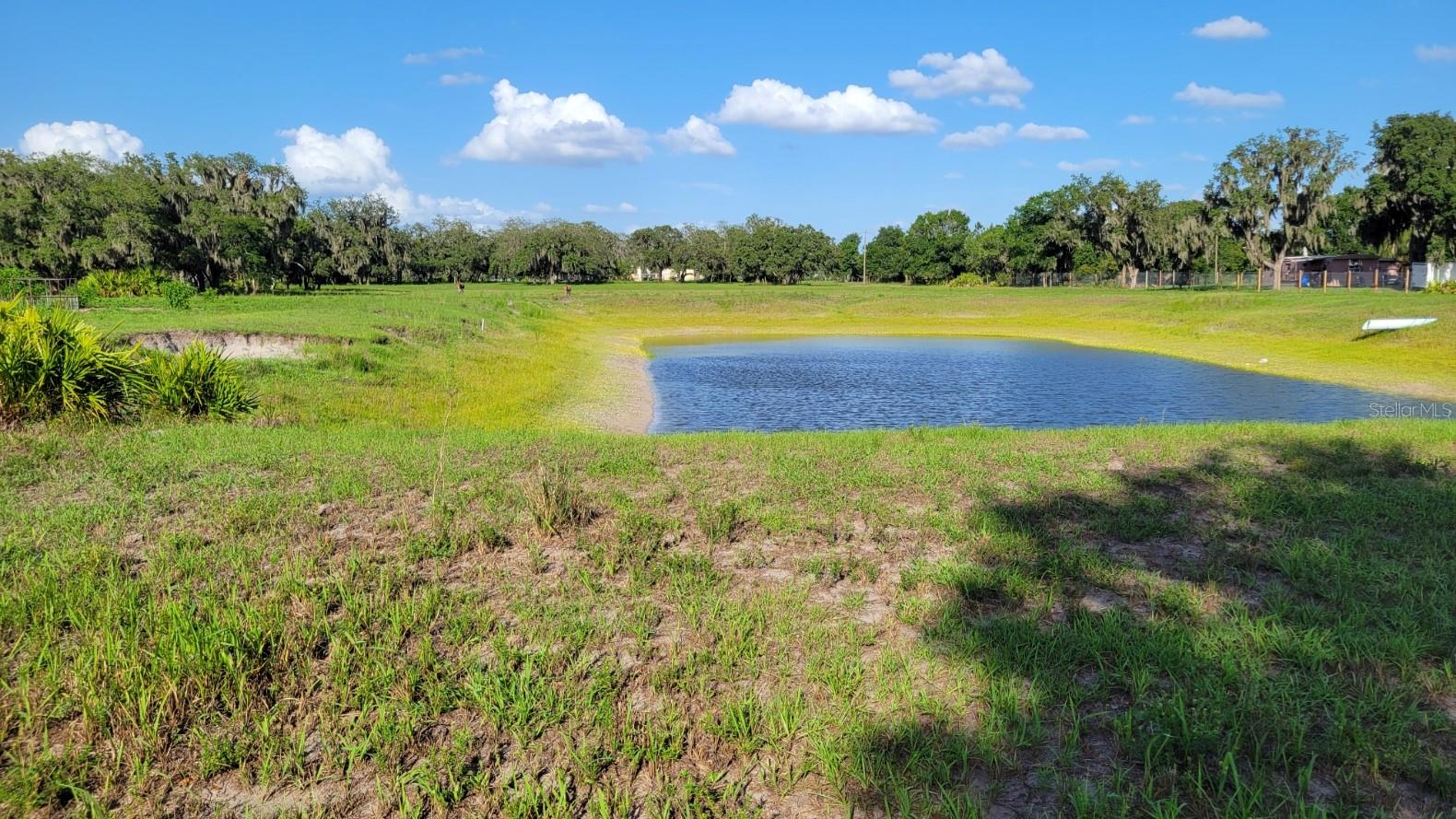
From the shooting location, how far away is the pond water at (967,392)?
21109 mm

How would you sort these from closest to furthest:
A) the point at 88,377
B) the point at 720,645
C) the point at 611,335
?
the point at 720,645, the point at 88,377, the point at 611,335

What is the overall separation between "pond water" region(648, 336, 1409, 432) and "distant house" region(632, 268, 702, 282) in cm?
9726

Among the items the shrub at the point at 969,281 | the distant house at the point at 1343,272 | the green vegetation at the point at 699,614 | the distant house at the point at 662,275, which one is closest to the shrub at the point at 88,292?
the green vegetation at the point at 699,614

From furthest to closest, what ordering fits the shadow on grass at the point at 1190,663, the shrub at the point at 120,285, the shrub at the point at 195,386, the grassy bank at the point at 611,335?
the shrub at the point at 120,285 → the grassy bank at the point at 611,335 → the shrub at the point at 195,386 → the shadow on grass at the point at 1190,663

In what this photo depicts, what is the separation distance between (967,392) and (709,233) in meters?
114

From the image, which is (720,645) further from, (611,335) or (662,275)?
(662,275)

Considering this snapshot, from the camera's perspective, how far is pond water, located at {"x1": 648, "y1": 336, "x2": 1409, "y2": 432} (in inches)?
831

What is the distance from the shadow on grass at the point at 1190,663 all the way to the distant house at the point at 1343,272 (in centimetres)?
8080

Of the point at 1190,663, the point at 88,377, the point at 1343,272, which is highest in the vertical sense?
the point at 1343,272

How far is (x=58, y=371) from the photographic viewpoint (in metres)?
11.2

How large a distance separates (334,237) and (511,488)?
293 feet

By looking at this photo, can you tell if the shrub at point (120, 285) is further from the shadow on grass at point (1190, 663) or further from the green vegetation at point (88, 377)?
the shadow on grass at point (1190, 663)

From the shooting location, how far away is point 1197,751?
3.99 m

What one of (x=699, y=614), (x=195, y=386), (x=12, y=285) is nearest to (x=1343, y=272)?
(x=195, y=386)
